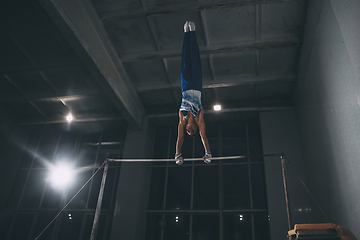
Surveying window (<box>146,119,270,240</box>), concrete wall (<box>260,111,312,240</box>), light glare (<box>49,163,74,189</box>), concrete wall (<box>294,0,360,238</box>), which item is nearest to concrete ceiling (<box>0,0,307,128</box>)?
concrete wall (<box>260,111,312,240</box>)

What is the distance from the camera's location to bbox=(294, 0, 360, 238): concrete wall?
4129mm

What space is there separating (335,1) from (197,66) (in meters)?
2.71

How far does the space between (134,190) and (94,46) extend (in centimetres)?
480

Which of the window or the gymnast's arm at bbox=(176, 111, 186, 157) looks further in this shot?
the window

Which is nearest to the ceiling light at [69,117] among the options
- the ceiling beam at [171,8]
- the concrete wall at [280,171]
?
the ceiling beam at [171,8]

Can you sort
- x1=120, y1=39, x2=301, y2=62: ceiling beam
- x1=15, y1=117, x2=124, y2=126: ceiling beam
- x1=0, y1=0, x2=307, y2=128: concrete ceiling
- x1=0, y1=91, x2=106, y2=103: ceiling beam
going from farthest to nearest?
x1=15, y1=117, x2=124, y2=126: ceiling beam < x1=0, y1=91, x2=106, y2=103: ceiling beam < x1=120, y1=39, x2=301, y2=62: ceiling beam < x1=0, y1=0, x2=307, y2=128: concrete ceiling

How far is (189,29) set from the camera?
5.37 m

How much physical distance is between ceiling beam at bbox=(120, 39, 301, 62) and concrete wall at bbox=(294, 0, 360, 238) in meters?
0.49

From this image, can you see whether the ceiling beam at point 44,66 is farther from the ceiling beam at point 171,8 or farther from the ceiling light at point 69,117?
the ceiling light at point 69,117

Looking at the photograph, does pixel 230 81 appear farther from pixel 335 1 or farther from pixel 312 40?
pixel 335 1

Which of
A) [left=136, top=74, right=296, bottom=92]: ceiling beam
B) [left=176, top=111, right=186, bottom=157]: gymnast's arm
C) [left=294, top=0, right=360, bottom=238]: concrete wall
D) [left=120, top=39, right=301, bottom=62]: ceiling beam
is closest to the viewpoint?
[left=294, top=0, right=360, bottom=238]: concrete wall

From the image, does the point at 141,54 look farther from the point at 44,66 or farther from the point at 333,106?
the point at 333,106

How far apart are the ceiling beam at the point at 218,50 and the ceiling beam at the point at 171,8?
1253 millimetres

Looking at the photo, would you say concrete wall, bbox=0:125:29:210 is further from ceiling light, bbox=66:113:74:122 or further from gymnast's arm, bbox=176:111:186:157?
gymnast's arm, bbox=176:111:186:157
